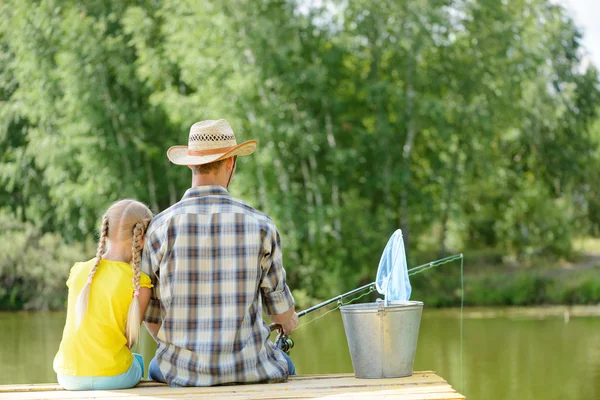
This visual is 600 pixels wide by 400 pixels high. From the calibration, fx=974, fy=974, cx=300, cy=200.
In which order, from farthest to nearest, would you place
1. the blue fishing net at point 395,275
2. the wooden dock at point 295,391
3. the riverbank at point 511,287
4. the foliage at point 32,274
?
1. the foliage at point 32,274
2. the riverbank at point 511,287
3. the blue fishing net at point 395,275
4. the wooden dock at point 295,391

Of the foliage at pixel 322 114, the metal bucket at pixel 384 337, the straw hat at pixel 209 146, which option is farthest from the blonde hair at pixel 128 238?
the foliage at pixel 322 114

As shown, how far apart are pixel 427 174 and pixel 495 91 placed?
5.96 ft

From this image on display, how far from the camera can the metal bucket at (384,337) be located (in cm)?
307


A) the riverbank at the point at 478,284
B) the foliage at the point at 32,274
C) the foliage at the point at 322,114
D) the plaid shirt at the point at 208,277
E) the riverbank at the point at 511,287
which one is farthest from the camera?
the foliage at the point at 32,274

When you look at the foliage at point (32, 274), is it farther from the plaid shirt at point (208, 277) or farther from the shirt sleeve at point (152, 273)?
the plaid shirt at point (208, 277)

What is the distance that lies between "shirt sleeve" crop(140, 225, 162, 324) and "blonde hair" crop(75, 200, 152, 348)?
1.0 inches

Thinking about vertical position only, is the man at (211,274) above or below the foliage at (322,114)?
below

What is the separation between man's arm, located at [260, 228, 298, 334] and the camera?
300 cm

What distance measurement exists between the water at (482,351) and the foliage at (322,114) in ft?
7.90

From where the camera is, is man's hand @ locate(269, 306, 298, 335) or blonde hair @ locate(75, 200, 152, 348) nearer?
blonde hair @ locate(75, 200, 152, 348)

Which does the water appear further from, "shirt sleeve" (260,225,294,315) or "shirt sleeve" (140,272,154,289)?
"shirt sleeve" (140,272,154,289)

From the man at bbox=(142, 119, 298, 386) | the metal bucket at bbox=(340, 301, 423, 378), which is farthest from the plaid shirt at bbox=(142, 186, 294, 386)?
the metal bucket at bbox=(340, 301, 423, 378)

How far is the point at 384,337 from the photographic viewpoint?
3.08m

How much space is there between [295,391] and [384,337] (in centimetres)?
38
